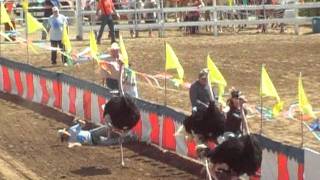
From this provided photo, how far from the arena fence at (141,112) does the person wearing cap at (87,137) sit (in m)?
0.61

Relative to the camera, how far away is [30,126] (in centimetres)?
1469

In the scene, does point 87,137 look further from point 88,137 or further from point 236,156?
point 236,156

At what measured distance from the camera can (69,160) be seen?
11719 millimetres

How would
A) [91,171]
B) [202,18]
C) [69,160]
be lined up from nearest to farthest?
[91,171] < [69,160] < [202,18]

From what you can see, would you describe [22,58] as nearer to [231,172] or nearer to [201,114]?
[201,114]

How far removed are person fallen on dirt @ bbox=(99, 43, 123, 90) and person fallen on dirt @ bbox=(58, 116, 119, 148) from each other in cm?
122

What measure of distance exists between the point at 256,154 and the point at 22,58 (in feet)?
52.2

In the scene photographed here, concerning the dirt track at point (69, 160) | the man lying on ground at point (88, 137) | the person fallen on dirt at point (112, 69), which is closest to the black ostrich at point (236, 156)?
the dirt track at point (69, 160)

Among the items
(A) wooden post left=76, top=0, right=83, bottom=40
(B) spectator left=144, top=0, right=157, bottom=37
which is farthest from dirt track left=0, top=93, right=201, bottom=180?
(B) spectator left=144, top=0, right=157, bottom=37

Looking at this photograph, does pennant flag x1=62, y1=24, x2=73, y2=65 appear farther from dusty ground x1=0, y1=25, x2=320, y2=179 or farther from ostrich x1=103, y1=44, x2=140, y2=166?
ostrich x1=103, y1=44, x2=140, y2=166

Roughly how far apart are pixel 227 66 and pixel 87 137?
912 cm

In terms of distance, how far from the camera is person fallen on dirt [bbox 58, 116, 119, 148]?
12.8 m

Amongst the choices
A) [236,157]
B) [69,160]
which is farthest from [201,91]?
A: [236,157]

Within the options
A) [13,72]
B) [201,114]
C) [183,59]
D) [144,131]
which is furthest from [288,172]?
[183,59]
